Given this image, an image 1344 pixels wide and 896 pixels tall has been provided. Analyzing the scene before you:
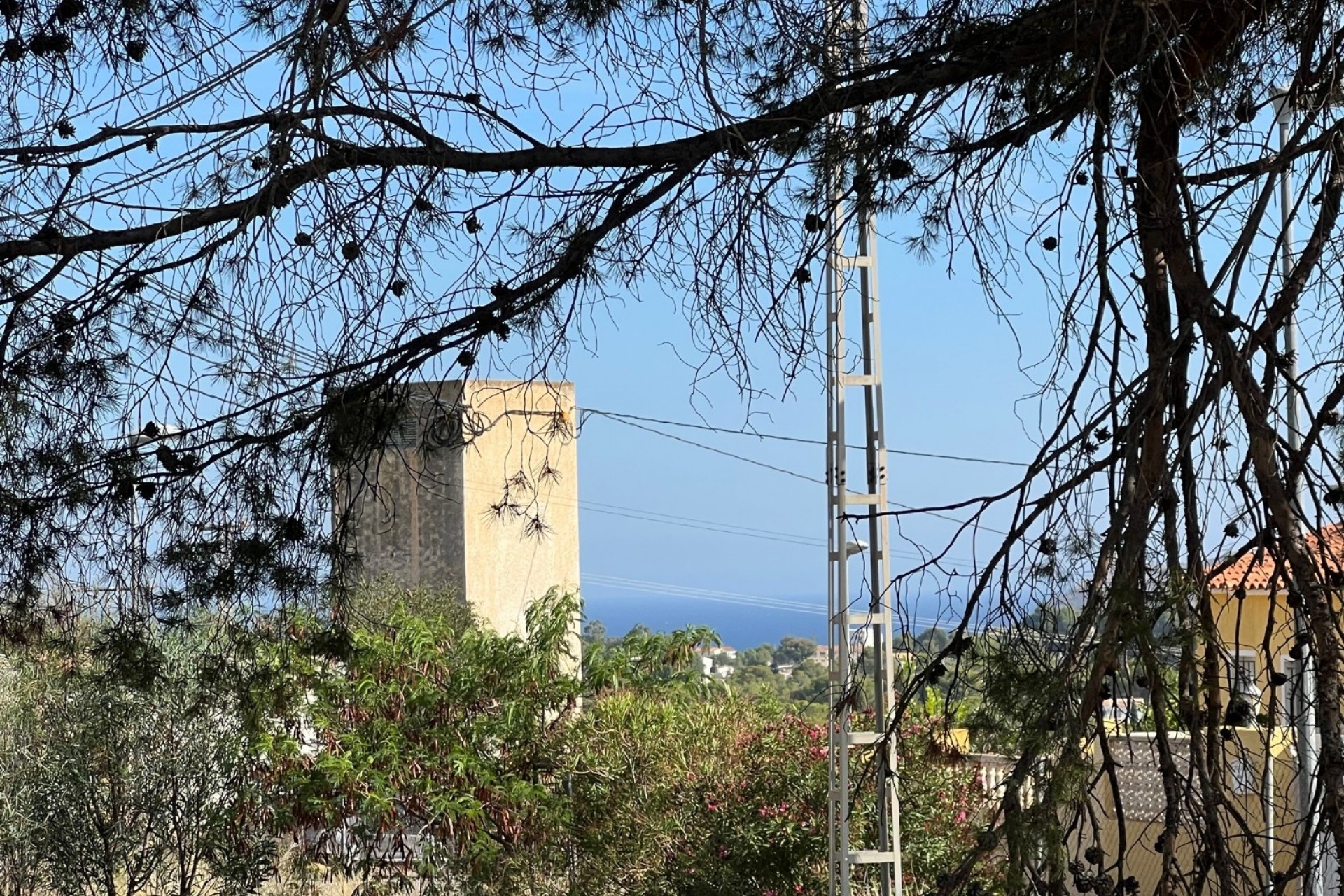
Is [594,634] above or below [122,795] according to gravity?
above

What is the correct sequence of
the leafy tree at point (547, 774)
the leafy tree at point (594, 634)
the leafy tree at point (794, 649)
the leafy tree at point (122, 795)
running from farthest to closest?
the leafy tree at point (794, 649)
the leafy tree at point (594, 634)
the leafy tree at point (122, 795)
the leafy tree at point (547, 774)

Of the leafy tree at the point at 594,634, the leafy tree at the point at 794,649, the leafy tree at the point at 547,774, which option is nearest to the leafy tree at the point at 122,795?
the leafy tree at the point at 547,774

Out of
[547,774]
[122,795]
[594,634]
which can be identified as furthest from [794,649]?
[122,795]

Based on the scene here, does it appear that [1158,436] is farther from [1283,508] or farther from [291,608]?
[291,608]

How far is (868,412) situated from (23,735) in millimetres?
4699

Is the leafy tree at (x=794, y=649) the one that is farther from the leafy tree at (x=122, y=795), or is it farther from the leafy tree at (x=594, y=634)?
the leafy tree at (x=122, y=795)

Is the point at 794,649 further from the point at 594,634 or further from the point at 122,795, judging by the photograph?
the point at 122,795

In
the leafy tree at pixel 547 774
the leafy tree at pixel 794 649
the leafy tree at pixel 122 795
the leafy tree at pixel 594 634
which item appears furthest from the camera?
the leafy tree at pixel 794 649

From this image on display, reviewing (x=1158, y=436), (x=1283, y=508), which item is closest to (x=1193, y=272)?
(x=1158, y=436)

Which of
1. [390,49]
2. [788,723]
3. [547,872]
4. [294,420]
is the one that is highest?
[390,49]

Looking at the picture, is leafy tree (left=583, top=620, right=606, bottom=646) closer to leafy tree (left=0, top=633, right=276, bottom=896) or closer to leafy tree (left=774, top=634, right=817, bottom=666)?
leafy tree (left=0, top=633, right=276, bottom=896)

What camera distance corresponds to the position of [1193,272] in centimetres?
192

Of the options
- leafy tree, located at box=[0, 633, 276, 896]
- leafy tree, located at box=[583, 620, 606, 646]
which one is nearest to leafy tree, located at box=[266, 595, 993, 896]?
leafy tree, located at box=[583, 620, 606, 646]

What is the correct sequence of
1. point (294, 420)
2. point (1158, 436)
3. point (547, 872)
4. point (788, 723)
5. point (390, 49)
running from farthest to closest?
point (547, 872), point (788, 723), point (294, 420), point (390, 49), point (1158, 436)
